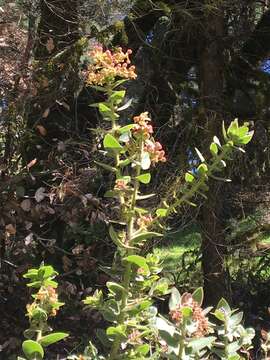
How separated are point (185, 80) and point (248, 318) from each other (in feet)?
5.72

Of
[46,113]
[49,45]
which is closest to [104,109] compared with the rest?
[46,113]

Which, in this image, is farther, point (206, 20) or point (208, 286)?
point (208, 286)

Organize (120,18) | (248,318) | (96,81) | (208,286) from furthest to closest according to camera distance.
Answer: (248,318) → (208,286) → (120,18) → (96,81)

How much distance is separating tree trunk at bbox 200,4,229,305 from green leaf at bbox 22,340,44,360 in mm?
2289

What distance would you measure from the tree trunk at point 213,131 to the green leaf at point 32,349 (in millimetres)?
2289

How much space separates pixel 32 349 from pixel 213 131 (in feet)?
7.64

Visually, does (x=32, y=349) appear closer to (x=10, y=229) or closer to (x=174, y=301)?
(x=174, y=301)

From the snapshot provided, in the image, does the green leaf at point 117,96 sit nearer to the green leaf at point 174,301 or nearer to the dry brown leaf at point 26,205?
the green leaf at point 174,301

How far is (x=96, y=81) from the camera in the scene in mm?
1494

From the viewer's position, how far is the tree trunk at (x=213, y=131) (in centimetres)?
348

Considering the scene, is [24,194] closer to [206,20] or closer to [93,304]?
[206,20]

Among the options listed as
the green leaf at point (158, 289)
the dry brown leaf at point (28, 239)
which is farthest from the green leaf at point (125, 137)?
the dry brown leaf at point (28, 239)

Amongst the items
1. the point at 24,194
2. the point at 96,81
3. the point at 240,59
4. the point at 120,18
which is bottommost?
the point at 24,194

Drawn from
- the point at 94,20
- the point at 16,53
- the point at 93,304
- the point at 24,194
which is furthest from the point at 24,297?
the point at 93,304
